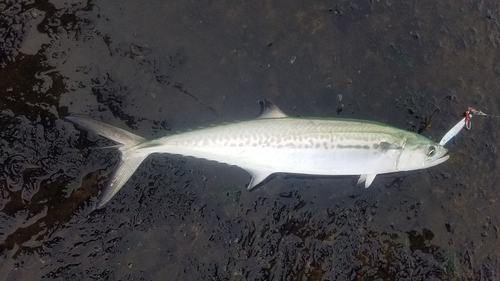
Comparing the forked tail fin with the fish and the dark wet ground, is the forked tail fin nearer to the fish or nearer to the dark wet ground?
the fish

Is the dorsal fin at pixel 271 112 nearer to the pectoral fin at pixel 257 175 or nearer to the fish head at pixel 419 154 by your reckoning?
the pectoral fin at pixel 257 175

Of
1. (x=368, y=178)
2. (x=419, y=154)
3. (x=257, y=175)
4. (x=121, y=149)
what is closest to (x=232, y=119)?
(x=257, y=175)

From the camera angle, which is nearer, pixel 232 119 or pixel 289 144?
pixel 289 144

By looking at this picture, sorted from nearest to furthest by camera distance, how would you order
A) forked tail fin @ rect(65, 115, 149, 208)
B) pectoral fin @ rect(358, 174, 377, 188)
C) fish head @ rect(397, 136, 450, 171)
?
1. forked tail fin @ rect(65, 115, 149, 208)
2. fish head @ rect(397, 136, 450, 171)
3. pectoral fin @ rect(358, 174, 377, 188)

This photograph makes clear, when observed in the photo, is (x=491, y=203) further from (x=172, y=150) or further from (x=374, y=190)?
(x=172, y=150)

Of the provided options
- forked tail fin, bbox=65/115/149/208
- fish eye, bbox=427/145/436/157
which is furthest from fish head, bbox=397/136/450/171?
forked tail fin, bbox=65/115/149/208

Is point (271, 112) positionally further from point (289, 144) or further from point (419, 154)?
point (419, 154)

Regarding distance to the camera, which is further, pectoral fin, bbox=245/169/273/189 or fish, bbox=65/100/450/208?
pectoral fin, bbox=245/169/273/189
